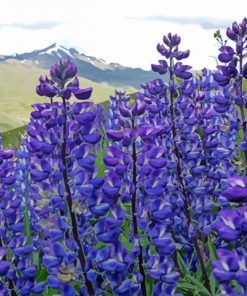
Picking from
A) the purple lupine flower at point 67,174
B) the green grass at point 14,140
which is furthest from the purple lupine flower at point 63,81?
the green grass at point 14,140

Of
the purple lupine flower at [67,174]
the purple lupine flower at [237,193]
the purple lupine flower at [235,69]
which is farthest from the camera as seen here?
the purple lupine flower at [235,69]

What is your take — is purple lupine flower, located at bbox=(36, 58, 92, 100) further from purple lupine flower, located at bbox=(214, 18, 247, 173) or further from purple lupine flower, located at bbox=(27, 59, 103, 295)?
purple lupine flower, located at bbox=(214, 18, 247, 173)

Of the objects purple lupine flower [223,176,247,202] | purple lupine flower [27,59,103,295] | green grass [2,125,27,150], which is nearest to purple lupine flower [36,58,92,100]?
purple lupine flower [27,59,103,295]

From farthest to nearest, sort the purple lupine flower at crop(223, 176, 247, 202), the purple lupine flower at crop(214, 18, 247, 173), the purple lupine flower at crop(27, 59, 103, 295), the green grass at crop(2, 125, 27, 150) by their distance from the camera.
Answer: the green grass at crop(2, 125, 27, 150) → the purple lupine flower at crop(214, 18, 247, 173) → the purple lupine flower at crop(27, 59, 103, 295) → the purple lupine flower at crop(223, 176, 247, 202)

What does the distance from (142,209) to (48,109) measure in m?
0.72

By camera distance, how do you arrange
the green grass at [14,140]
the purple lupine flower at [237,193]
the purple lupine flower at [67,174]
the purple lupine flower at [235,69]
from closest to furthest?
the purple lupine flower at [237,193] → the purple lupine flower at [67,174] → the purple lupine flower at [235,69] → the green grass at [14,140]

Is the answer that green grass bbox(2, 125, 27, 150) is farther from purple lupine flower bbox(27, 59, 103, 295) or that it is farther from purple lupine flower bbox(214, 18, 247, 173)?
purple lupine flower bbox(27, 59, 103, 295)

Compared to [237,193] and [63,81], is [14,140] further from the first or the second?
[237,193]

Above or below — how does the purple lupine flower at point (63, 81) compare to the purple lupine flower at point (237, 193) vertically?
above

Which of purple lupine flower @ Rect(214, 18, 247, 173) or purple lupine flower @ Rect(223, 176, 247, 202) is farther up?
purple lupine flower @ Rect(214, 18, 247, 173)

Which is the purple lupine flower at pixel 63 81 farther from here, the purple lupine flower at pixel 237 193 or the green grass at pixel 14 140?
the green grass at pixel 14 140

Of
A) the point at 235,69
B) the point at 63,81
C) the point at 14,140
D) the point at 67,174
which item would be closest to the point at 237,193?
the point at 67,174

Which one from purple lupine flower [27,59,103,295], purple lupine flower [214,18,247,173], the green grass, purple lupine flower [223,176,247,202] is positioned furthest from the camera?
the green grass

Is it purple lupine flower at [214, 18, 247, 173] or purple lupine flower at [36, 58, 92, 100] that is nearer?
purple lupine flower at [36, 58, 92, 100]
